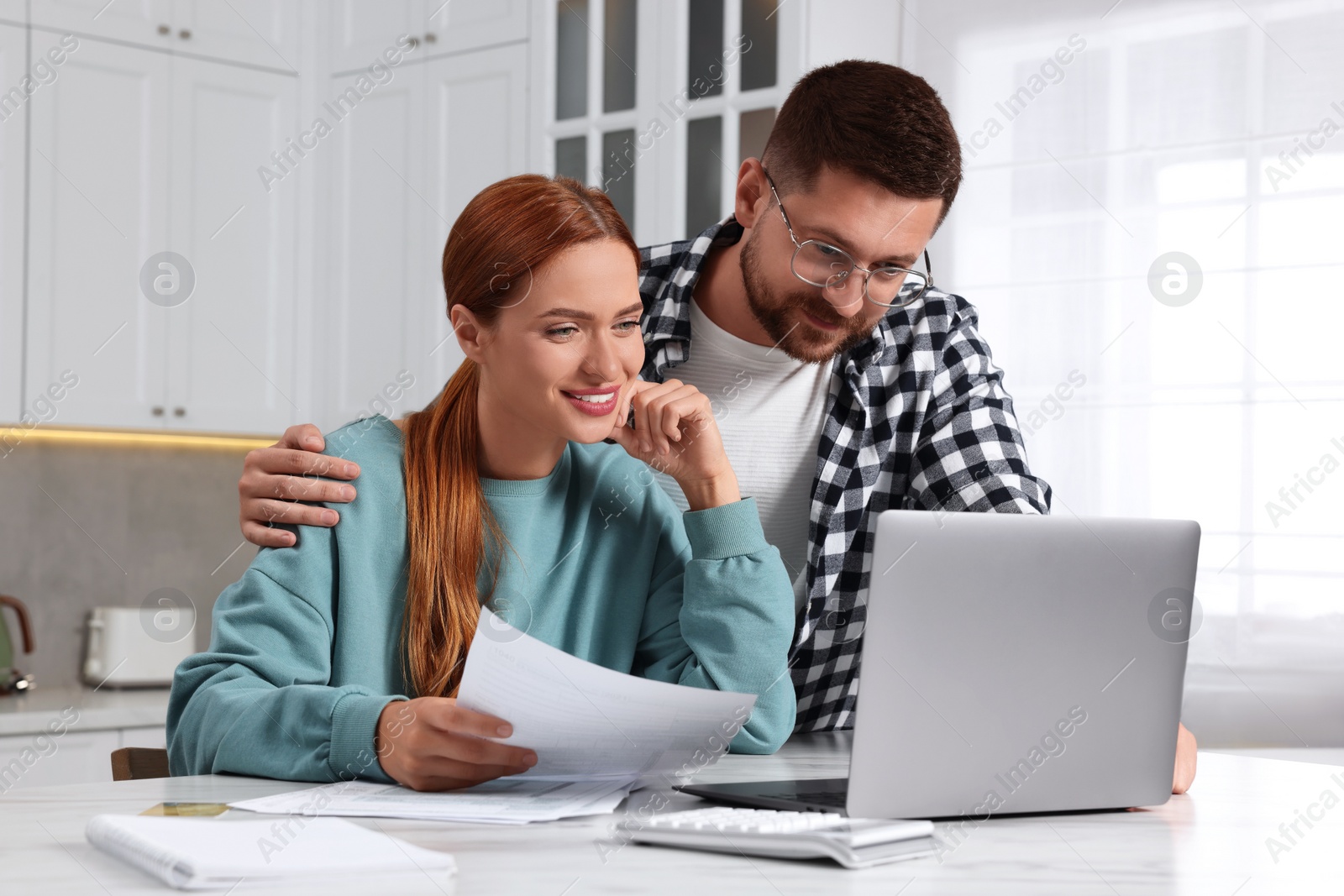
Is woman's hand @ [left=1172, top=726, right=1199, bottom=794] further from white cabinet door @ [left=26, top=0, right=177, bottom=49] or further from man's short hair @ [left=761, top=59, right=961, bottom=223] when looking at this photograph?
white cabinet door @ [left=26, top=0, right=177, bottom=49]

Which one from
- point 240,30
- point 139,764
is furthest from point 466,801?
Answer: point 240,30

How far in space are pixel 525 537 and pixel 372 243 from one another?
209 cm

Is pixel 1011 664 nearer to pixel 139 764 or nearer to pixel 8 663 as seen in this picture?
pixel 139 764

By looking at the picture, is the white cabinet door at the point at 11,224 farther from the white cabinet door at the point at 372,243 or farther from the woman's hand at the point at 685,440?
the woman's hand at the point at 685,440

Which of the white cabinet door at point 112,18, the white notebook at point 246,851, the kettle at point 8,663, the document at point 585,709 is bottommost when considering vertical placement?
the kettle at point 8,663

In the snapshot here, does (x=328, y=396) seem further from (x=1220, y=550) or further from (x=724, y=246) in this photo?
(x=1220, y=550)

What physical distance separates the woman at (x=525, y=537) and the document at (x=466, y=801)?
4.7 inches

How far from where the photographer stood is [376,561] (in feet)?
3.86

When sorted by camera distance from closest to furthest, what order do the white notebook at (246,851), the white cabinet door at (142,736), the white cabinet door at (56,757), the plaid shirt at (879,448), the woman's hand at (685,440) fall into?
the white notebook at (246,851), the woman's hand at (685,440), the plaid shirt at (879,448), the white cabinet door at (56,757), the white cabinet door at (142,736)

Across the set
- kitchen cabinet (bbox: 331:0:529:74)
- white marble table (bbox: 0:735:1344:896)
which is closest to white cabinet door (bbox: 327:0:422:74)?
kitchen cabinet (bbox: 331:0:529:74)

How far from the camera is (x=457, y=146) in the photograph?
3.04 metres

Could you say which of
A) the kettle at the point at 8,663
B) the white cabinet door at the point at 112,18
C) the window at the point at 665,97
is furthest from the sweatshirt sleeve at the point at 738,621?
the white cabinet door at the point at 112,18

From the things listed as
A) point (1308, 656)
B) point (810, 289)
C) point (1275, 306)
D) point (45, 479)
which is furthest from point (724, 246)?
point (45, 479)

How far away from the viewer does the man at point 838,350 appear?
142 centimetres
